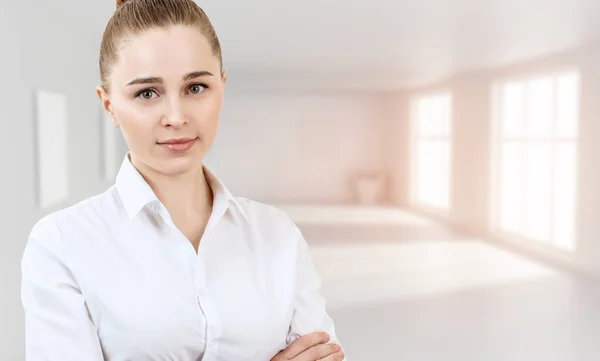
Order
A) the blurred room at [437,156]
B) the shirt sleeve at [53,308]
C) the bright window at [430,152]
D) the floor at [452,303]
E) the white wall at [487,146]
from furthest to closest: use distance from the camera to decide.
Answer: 1. the bright window at [430,152]
2. the white wall at [487,146]
3. the blurred room at [437,156]
4. the floor at [452,303]
5. the shirt sleeve at [53,308]

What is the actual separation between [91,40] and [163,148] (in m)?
5.21

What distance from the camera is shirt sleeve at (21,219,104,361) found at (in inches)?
39.8

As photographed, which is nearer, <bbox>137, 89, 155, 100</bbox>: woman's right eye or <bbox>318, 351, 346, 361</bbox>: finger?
<bbox>137, 89, 155, 100</bbox>: woman's right eye

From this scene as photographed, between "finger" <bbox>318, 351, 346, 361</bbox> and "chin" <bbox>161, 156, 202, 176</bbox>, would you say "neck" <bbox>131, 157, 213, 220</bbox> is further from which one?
"finger" <bbox>318, 351, 346, 361</bbox>

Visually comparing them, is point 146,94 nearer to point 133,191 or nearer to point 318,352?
point 133,191

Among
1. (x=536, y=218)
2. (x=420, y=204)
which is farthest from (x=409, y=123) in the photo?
(x=536, y=218)

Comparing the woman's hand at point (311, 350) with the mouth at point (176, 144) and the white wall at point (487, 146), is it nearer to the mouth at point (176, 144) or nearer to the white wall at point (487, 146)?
the mouth at point (176, 144)

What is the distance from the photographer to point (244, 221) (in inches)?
48.6

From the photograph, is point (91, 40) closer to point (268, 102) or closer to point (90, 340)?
point (90, 340)

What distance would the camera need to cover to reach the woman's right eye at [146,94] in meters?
1.03

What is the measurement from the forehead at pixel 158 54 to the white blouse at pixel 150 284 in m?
0.18

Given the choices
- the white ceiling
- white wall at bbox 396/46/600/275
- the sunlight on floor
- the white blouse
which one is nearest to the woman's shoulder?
the white blouse

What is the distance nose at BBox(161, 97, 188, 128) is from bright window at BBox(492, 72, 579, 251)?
21.6ft

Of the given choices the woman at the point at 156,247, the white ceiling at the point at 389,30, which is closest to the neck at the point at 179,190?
the woman at the point at 156,247
